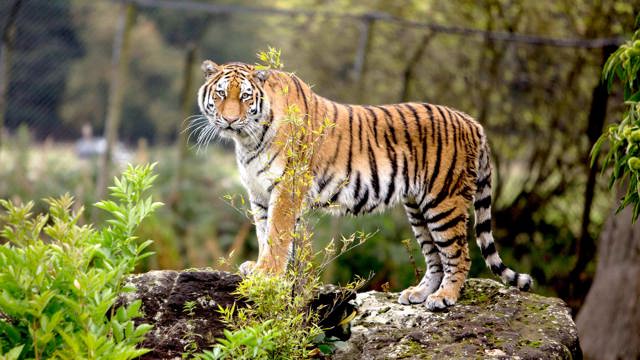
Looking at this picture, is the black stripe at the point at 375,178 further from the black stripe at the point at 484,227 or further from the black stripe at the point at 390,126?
the black stripe at the point at 484,227

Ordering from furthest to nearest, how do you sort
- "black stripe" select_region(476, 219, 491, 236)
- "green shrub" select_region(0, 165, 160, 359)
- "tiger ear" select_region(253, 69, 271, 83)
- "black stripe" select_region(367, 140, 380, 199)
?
"black stripe" select_region(476, 219, 491, 236) < "black stripe" select_region(367, 140, 380, 199) < "tiger ear" select_region(253, 69, 271, 83) < "green shrub" select_region(0, 165, 160, 359)

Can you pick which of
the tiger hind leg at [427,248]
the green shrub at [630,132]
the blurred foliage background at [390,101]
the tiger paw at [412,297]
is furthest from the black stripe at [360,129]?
the blurred foliage background at [390,101]

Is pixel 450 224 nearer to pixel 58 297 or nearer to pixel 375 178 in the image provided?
pixel 375 178

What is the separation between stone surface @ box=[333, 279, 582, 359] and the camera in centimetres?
496

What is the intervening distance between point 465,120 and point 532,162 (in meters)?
5.66

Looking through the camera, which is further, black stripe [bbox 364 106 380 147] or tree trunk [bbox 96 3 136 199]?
tree trunk [bbox 96 3 136 199]

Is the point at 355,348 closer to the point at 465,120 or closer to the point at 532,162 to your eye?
the point at 465,120

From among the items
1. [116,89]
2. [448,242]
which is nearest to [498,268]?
[448,242]

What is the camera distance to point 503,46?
38.3 feet

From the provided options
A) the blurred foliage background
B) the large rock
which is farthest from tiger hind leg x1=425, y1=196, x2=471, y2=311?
the blurred foliage background

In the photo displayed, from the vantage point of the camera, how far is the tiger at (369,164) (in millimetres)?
5566

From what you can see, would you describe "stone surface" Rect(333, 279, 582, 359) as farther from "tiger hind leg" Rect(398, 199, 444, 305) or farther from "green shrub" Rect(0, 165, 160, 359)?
"green shrub" Rect(0, 165, 160, 359)

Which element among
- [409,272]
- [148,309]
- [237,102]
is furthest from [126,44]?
[148,309]

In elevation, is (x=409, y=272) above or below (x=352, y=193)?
below
